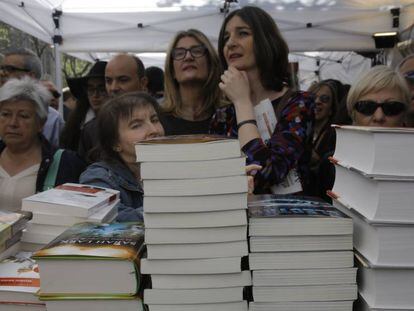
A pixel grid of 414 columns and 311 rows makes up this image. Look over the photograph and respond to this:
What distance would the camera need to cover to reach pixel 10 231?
119 cm

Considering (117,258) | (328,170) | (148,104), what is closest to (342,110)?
(328,170)

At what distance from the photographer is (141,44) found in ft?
19.4

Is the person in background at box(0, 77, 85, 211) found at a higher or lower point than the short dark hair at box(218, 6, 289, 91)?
lower

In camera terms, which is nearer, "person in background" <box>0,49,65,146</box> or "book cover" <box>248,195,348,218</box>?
"book cover" <box>248,195,348,218</box>

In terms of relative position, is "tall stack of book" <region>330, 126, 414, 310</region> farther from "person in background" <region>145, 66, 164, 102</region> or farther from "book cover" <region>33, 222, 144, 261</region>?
"person in background" <region>145, 66, 164, 102</region>

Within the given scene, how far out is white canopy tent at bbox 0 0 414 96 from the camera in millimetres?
5395

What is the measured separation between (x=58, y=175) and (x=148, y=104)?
607 millimetres

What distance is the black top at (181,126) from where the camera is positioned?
7.36ft

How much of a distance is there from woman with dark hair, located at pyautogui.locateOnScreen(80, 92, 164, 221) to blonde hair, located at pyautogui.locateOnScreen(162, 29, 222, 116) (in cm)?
39

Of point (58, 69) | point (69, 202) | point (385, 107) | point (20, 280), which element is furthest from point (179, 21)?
point (20, 280)

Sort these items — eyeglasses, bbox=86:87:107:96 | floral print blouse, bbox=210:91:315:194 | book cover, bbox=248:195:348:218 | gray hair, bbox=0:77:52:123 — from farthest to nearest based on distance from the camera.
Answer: eyeglasses, bbox=86:87:107:96
gray hair, bbox=0:77:52:123
floral print blouse, bbox=210:91:315:194
book cover, bbox=248:195:348:218

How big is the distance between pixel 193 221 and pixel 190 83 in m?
1.47

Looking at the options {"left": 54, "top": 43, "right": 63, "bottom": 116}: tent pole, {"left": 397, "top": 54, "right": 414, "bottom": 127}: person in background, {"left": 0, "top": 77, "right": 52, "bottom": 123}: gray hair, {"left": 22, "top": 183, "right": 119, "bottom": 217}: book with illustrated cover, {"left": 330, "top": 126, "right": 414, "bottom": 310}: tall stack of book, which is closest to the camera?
{"left": 330, "top": 126, "right": 414, "bottom": 310}: tall stack of book

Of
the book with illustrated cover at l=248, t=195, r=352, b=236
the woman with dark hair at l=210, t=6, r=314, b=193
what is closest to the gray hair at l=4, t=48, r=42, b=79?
the woman with dark hair at l=210, t=6, r=314, b=193
